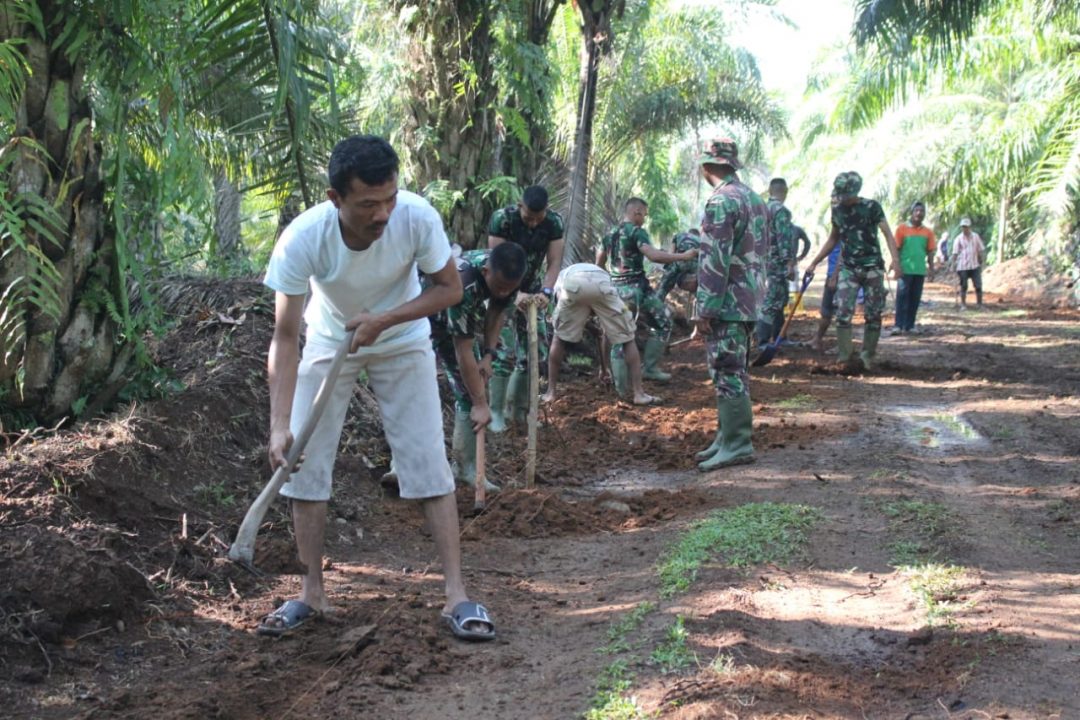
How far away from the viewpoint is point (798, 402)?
9703mm

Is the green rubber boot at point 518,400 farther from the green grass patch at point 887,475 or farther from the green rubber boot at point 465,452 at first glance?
the green grass patch at point 887,475

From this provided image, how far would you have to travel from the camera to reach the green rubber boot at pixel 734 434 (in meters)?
7.39

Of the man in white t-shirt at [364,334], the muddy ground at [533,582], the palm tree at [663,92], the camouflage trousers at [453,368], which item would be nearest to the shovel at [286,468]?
the man in white t-shirt at [364,334]

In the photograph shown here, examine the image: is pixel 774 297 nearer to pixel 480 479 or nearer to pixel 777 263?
pixel 777 263

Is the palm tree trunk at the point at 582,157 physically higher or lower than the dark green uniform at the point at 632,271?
higher

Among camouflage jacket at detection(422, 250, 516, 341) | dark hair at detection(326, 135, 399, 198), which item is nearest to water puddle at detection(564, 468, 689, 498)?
camouflage jacket at detection(422, 250, 516, 341)

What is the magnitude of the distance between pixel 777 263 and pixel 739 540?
751 centimetres

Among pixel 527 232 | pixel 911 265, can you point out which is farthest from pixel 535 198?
pixel 911 265

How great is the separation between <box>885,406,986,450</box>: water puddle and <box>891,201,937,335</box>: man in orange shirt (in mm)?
6563

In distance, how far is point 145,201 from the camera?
227 inches

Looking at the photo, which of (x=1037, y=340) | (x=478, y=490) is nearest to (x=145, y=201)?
(x=478, y=490)

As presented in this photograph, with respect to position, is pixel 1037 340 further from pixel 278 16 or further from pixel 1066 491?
pixel 278 16

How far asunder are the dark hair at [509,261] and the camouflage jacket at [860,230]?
582cm

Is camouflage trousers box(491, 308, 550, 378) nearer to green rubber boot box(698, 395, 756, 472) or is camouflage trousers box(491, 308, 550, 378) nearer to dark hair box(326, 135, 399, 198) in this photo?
green rubber boot box(698, 395, 756, 472)
